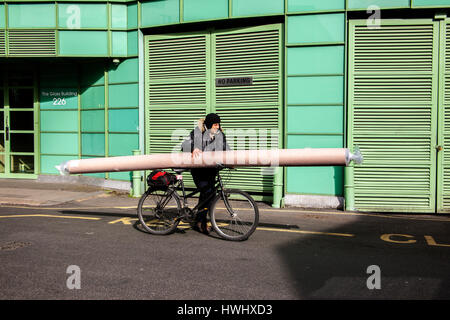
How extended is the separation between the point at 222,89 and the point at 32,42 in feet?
17.3

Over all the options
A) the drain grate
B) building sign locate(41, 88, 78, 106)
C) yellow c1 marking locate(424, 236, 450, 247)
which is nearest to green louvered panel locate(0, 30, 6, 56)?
building sign locate(41, 88, 78, 106)

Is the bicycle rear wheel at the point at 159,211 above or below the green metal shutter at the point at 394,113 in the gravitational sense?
below

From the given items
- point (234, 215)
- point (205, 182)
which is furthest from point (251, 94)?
point (234, 215)

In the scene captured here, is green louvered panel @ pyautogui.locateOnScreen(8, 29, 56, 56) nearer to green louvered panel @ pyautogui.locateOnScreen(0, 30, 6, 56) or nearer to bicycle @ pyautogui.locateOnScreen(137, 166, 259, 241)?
green louvered panel @ pyautogui.locateOnScreen(0, 30, 6, 56)

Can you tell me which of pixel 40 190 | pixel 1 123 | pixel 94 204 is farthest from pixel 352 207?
pixel 1 123

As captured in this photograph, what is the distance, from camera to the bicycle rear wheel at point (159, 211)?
6250 mm

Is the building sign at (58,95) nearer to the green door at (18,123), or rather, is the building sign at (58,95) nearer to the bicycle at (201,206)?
the green door at (18,123)

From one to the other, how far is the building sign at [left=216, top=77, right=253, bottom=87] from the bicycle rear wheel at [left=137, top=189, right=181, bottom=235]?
A: 4219 millimetres

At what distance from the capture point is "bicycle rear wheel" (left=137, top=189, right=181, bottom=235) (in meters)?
6.25

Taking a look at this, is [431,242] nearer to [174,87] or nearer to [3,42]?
[174,87]

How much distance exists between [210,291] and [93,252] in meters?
2.00

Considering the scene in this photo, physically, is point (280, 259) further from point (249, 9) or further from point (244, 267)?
point (249, 9)

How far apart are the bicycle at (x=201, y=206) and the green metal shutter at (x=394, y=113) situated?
12.2 feet

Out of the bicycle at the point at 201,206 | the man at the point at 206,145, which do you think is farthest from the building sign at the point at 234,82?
the bicycle at the point at 201,206
